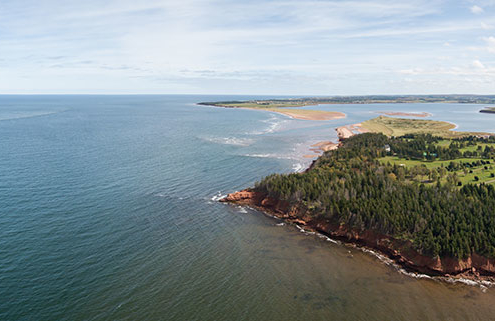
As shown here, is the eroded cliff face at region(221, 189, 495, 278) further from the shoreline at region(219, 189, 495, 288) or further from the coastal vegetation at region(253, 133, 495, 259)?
the coastal vegetation at region(253, 133, 495, 259)

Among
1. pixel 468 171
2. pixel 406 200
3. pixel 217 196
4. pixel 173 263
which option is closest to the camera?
pixel 173 263

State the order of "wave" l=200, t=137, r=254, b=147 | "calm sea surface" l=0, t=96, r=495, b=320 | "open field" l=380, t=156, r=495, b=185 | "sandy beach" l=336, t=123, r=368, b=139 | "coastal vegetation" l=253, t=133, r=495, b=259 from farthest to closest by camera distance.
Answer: "sandy beach" l=336, t=123, r=368, b=139 < "wave" l=200, t=137, r=254, b=147 < "open field" l=380, t=156, r=495, b=185 < "coastal vegetation" l=253, t=133, r=495, b=259 < "calm sea surface" l=0, t=96, r=495, b=320

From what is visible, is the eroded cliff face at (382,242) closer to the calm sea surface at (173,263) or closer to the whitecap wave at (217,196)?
the whitecap wave at (217,196)

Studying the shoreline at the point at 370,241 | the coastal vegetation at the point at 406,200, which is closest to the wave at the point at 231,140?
the coastal vegetation at the point at 406,200

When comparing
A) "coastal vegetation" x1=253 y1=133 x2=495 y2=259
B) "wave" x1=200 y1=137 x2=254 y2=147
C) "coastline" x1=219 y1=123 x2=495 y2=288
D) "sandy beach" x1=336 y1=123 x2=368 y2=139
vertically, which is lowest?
"coastline" x1=219 y1=123 x2=495 y2=288

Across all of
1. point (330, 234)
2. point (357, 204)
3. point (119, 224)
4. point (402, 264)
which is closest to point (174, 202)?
point (119, 224)

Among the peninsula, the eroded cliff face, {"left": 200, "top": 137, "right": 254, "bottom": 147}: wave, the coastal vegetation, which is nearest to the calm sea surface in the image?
the eroded cliff face

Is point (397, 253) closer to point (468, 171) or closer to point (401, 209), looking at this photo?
Result: point (401, 209)

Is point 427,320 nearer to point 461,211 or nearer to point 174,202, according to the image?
point 461,211

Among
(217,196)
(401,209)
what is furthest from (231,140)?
(401,209)
